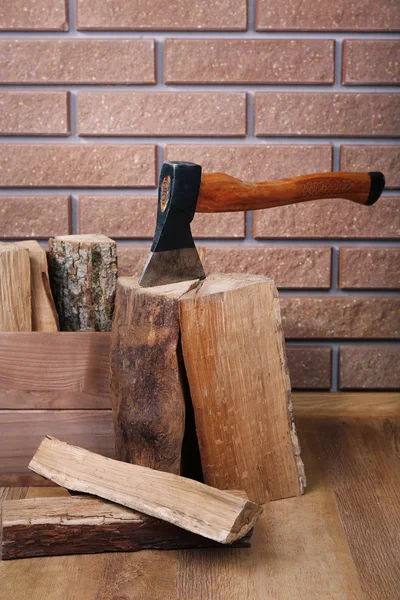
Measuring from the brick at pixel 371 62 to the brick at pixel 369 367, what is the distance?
30.1 inches

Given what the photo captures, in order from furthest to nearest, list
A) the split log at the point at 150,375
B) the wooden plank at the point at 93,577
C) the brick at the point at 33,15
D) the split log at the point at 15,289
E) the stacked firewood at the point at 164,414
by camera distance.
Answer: the brick at the point at 33,15 → the split log at the point at 15,289 → the split log at the point at 150,375 → the stacked firewood at the point at 164,414 → the wooden plank at the point at 93,577

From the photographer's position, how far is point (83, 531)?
1311 mm

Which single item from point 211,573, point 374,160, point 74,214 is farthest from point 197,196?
point 211,573

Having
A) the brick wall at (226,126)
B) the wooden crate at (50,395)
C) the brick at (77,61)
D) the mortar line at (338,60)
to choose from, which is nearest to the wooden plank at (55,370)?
the wooden crate at (50,395)

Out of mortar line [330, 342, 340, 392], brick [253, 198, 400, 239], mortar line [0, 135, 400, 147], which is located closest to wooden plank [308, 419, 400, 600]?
mortar line [330, 342, 340, 392]

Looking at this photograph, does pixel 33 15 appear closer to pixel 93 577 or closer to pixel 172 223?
pixel 172 223

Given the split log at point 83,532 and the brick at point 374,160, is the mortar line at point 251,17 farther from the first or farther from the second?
the split log at point 83,532

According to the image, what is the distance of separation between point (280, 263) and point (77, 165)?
645 millimetres

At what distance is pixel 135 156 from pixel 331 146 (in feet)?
1.83

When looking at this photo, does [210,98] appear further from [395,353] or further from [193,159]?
[395,353]

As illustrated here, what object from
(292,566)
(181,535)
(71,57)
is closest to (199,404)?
(181,535)

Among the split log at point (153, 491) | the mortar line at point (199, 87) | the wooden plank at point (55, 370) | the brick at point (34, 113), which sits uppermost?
the mortar line at point (199, 87)

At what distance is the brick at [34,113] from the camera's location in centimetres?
189

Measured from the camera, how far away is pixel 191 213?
59.9 inches
